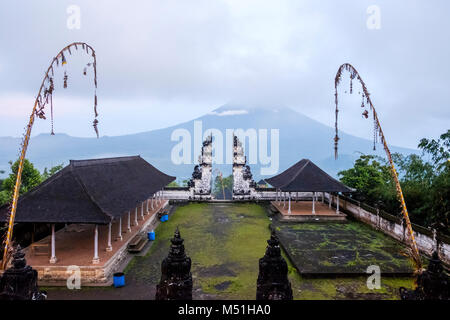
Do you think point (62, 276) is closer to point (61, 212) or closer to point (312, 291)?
point (61, 212)

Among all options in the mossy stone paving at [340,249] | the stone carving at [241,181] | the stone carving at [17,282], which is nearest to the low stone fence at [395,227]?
the mossy stone paving at [340,249]

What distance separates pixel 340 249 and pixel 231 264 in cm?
438

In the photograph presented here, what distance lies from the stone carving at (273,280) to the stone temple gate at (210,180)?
53.1ft

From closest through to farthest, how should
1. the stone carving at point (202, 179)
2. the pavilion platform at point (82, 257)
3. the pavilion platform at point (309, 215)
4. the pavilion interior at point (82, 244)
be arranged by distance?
1. the pavilion platform at point (82, 257)
2. the pavilion interior at point (82, 244)
3. the pavilion platform at point (309, 215)
4. the stone carving at point (202, 179)

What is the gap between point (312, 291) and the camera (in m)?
8.80

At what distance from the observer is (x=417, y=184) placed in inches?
619

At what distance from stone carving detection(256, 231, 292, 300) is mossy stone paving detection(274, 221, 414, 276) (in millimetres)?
4064

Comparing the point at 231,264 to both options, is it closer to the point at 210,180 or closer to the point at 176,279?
the point at 176,279

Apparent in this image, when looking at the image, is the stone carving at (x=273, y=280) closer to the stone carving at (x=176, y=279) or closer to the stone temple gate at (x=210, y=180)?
the stone carving at (x=176, y=279)

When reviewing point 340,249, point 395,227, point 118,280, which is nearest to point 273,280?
point 118,280

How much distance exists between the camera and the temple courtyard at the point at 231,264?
868 centimetres

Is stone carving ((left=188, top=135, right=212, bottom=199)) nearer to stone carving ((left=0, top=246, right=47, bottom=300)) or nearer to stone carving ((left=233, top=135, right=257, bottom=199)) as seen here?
stone carving ((left=233, top=135, right=257, bottom=199))
